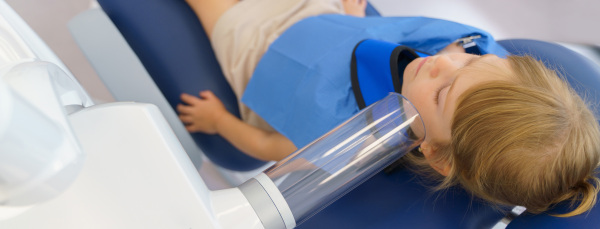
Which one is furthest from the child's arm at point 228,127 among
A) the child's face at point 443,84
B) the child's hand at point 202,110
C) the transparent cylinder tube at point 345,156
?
the transparent cylinder tube at point 345,156

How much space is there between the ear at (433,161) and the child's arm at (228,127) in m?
0.28

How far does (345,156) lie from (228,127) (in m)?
0.51

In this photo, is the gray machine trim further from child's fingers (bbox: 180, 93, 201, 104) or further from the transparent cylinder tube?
child's fingers (bbox: 180, 93, 201, 104)

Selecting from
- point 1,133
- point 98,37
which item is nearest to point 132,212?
point 1,133

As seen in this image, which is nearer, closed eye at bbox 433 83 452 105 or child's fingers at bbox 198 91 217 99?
closed eye at bbox 433 83 452 105

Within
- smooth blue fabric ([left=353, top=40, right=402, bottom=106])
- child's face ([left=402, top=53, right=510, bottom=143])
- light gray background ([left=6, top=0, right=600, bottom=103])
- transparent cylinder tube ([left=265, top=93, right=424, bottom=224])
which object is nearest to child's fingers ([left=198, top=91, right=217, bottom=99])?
smooth blue fabric ([left=353, top=40, right=402, bottom=106])

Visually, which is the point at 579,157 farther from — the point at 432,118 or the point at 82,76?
the point at 82,76

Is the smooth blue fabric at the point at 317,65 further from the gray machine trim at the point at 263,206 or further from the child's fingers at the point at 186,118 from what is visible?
the gray machine trim at the point at 263,206

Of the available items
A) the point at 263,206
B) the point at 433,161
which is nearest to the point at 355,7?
the point at 433,161

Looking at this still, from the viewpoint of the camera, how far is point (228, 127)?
899 millimetres

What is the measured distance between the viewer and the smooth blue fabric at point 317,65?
2.67 ft

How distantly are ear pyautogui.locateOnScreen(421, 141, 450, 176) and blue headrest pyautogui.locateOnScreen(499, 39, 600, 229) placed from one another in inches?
4.4

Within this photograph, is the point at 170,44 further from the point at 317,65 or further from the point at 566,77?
the point at 566,77

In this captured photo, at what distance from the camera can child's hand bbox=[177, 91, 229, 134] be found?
2.89 feet
